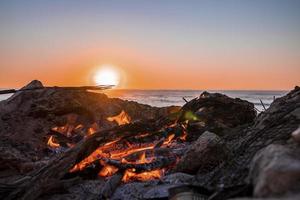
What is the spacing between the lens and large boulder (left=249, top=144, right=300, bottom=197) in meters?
2.60

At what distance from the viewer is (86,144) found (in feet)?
21.5

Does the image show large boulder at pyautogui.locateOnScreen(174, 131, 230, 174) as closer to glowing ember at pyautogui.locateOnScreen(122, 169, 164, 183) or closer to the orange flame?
glowing ember at pyautogui.locateOnScreen(122, 169, 164, 183)

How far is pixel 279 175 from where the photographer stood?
8.71 ft

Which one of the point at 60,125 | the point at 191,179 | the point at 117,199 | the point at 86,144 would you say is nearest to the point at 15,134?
the point at 60,125

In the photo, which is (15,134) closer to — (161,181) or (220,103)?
(161,181)

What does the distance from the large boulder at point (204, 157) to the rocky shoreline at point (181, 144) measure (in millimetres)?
16

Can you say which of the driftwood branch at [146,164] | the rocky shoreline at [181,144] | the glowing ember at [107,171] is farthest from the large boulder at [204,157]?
the glowing ember at [107,171]

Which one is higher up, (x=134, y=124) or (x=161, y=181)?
(x=134, y=124)

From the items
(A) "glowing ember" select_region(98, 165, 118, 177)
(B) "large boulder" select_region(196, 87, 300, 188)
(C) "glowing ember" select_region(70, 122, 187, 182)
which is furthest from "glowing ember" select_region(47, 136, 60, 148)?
(B) "large boulder" select_region(196, 87, 300, 188)

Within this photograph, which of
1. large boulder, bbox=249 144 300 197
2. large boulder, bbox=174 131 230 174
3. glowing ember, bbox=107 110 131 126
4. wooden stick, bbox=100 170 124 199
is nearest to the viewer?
large boulder, bbox=249 144 300 197

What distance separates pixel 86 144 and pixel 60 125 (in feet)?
11.8

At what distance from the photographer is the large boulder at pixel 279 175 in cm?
260

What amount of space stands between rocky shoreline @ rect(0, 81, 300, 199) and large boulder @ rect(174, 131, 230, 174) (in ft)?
0.05

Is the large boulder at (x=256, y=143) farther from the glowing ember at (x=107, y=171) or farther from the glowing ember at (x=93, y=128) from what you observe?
the glowing ember at (x=93, y=128)
